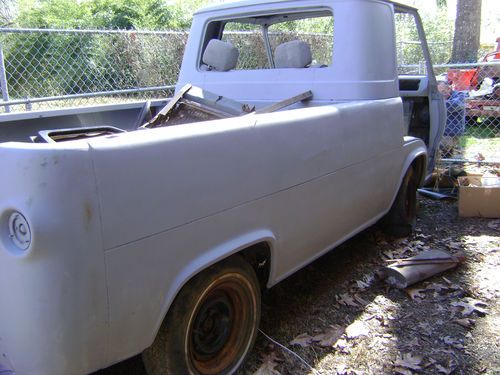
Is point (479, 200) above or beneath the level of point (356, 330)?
above

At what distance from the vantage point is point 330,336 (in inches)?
123

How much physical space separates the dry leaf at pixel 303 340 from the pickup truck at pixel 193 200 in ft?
1.36

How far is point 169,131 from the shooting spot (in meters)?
2.08

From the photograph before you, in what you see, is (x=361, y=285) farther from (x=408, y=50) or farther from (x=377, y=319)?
(x=408, y=50)

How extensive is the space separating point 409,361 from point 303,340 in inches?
24.9

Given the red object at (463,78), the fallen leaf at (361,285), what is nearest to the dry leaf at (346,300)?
the fallen leaf at (361,285)

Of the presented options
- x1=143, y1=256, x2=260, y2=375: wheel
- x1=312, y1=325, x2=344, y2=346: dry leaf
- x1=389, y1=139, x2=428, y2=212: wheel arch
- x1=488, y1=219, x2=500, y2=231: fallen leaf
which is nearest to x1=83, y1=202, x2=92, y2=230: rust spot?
x1=143, y1=256, x2=260, y2=375: wheel

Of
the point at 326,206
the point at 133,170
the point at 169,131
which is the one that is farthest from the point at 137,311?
the point at 326,206

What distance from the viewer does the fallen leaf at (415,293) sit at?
12.0 ft

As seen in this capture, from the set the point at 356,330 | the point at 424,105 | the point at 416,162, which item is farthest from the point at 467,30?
the point at 356,330

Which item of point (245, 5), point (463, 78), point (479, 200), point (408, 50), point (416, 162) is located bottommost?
point (479, 200)

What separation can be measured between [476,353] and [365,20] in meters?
2.41

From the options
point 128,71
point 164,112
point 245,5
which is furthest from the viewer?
point 128,71

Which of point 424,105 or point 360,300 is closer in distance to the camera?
point 360,300
